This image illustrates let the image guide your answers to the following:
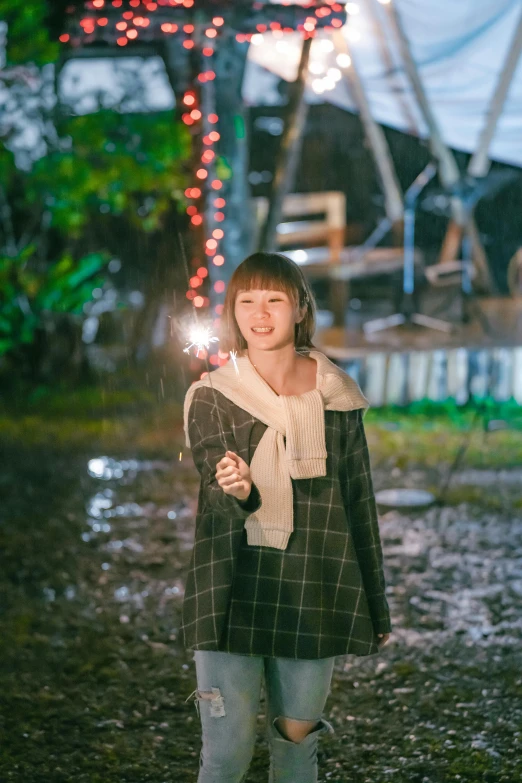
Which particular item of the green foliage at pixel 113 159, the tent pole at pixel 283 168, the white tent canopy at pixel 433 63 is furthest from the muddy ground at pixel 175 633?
the green foliage at pixel 113 159

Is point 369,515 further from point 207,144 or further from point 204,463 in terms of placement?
point 207,144

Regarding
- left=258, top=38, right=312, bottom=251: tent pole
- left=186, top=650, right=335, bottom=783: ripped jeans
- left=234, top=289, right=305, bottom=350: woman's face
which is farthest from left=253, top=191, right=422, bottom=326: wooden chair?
left=186, top=650, right=335, bottom=783: ripped jeans

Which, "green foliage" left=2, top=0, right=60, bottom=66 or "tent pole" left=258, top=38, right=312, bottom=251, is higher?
"green foliage" left=2, top=0, right=60, bottom=66

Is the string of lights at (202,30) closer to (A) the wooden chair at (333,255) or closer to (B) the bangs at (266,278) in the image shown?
(A) the wooden chair at (333,255)

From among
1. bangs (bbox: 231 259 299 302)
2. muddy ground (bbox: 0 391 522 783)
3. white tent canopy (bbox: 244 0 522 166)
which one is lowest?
muddy ground (bbox: 0 391 522 783)

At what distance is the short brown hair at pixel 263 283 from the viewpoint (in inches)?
107

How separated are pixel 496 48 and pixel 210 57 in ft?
12.8

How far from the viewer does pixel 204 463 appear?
2.62m

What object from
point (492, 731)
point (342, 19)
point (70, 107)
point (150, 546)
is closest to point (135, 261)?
point (70, 107)

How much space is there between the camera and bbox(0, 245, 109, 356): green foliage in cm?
1344

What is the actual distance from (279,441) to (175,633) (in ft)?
8.63

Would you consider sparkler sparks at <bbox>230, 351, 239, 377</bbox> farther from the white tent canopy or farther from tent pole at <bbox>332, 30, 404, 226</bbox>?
tent pole at <bbox>332, 30, 404, 226</bbox>

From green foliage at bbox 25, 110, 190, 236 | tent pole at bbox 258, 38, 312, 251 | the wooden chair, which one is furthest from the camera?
green foliage at bbox 25, 110, 190, 236

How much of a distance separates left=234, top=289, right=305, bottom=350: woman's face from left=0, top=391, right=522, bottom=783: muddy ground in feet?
6.04
